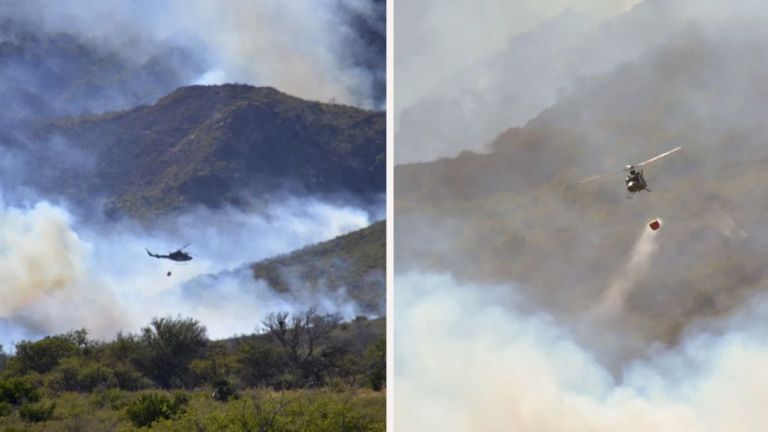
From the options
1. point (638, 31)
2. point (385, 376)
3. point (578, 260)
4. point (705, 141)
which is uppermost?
point (638, 31)

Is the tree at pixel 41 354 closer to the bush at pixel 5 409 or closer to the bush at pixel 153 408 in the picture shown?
the bush at pixel 5 409

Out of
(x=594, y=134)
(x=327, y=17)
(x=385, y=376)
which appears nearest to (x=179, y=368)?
(x=385, y=376)

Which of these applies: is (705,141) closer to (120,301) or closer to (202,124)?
(202,124)

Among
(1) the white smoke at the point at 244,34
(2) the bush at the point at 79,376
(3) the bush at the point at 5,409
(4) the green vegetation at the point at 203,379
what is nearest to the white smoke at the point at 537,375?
(4) the green vegetation at the point at 203,379

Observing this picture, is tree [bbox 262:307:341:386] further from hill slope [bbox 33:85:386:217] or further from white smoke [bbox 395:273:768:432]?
hill slope [bbox 33:85:386:217]

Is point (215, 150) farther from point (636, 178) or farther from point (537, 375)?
point (636, 178)

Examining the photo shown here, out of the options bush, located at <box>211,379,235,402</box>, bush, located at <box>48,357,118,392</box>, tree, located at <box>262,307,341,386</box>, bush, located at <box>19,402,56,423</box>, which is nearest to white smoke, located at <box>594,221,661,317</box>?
tree, located at <box>262,307,341,386</box>
